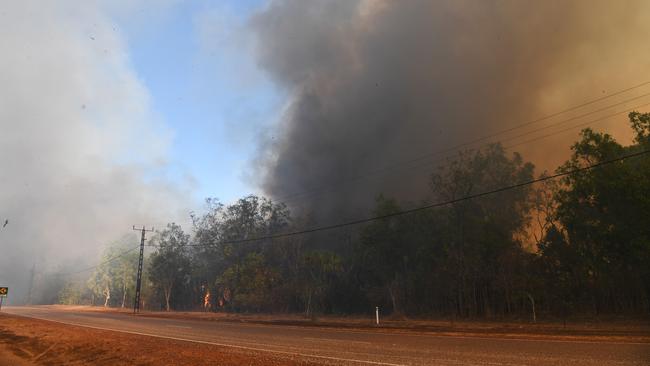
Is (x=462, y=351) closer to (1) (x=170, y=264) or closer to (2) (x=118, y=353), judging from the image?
(2) (x=118, y=353)

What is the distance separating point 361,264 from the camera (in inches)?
2174

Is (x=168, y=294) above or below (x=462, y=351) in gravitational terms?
above

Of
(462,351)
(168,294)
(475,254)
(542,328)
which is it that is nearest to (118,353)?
(462,351)

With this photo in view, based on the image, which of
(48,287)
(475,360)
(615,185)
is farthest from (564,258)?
(48,287)

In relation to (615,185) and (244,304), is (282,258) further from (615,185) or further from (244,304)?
(615,185)

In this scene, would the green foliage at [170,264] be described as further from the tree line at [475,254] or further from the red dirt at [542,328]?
the red dirt at [542,328]

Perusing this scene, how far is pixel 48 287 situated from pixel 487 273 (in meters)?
170

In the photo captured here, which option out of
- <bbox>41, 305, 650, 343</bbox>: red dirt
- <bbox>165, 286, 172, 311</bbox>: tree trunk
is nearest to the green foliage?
<bbox>165, 286, 172, 311</bbox>: tree trunk

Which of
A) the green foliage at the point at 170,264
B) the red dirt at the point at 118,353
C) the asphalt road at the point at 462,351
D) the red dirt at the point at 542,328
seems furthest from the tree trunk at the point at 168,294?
the asphalt road at the point at 462,351

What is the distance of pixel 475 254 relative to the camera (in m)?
41.7

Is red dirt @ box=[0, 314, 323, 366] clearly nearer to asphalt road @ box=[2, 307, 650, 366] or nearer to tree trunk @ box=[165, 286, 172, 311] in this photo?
asphalt road @ box=[2, 307, 650, 366]

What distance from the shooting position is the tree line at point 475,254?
31.7 meters

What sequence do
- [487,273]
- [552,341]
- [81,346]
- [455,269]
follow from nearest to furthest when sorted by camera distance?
1. [552,341]
2. [81,346]
3. [487,273]
4. [455,269]

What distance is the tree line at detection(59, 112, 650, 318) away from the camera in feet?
104
